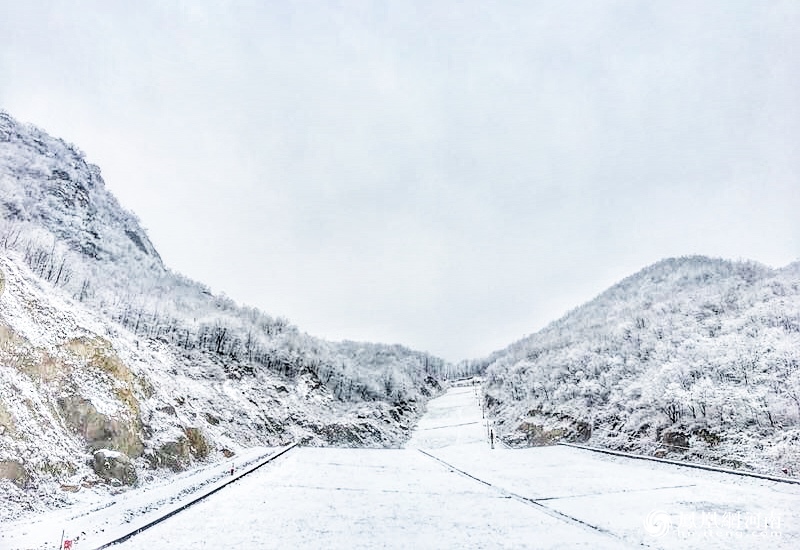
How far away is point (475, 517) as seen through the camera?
44.5 ft

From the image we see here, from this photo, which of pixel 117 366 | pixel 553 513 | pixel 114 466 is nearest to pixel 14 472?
pixel 114 466

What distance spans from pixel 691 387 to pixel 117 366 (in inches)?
1441

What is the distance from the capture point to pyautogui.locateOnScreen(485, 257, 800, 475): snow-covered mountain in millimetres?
23953

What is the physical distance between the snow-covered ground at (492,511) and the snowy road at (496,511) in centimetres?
4

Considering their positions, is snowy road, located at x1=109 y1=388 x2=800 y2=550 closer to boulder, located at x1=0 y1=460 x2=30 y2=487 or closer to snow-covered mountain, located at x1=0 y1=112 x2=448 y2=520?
boulder, located at x1=0 y1=460 x2=30 y2=487

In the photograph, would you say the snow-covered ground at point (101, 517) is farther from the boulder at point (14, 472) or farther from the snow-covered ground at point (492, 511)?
the boulder at point (14, 472)

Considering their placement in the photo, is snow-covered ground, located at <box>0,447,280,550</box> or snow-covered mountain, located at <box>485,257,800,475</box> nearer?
snow-covered ground, located at <box>0,447,280,550</box>

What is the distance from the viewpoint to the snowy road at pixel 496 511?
10703 mm


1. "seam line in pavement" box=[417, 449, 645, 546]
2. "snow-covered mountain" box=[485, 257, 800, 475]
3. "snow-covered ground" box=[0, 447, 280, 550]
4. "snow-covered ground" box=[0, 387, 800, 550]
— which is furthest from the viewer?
"snow-covered mountain" box=[485, 257, 800, 475]

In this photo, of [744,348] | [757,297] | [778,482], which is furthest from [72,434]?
[757,297]

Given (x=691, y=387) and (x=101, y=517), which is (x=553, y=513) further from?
(x=691, y=387)

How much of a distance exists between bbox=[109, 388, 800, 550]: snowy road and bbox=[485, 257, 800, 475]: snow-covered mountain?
551 centimetres

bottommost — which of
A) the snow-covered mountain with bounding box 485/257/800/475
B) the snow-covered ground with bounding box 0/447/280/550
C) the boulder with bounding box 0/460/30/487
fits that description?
the snow-covered ground with bounding box 0/447/280/550

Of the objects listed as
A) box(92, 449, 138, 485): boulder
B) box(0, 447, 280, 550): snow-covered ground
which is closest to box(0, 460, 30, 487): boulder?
box(0, 447, 280, 550): snow-covered ground
